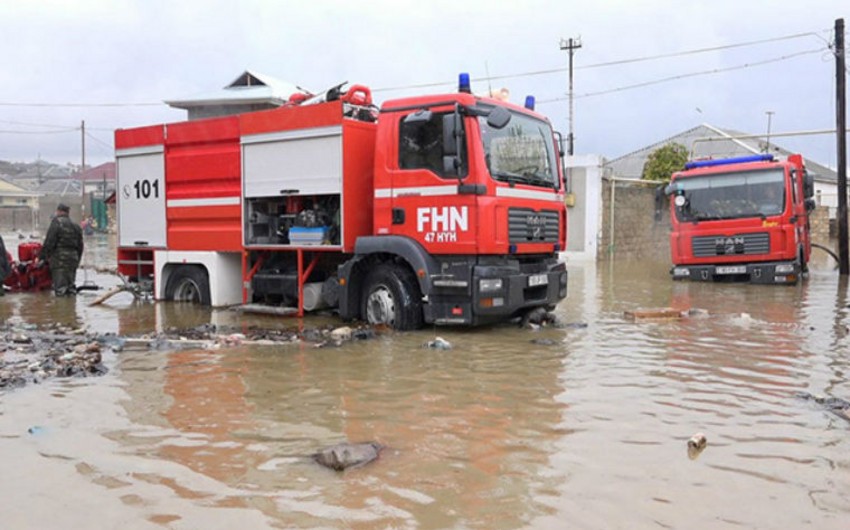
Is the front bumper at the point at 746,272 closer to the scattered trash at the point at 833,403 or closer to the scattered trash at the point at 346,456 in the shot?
the scattered trash at the point at 833,403

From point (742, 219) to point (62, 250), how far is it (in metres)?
12.7

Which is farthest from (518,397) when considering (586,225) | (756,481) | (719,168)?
(586,225)

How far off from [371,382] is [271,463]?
77.8 inches

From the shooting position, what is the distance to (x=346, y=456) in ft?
13.0

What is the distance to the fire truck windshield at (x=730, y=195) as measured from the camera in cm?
1430

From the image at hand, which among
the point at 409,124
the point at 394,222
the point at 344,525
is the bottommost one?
the point at 344,525

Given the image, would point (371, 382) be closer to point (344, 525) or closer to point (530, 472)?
point (530, 472)

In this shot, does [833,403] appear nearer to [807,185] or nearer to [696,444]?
[696,444]

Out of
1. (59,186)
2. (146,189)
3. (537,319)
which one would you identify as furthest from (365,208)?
(59,186)

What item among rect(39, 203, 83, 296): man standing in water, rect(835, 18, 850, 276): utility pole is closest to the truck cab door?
rect(39, 203, 83, 296): man standing in water

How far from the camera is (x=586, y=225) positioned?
71.8 ft

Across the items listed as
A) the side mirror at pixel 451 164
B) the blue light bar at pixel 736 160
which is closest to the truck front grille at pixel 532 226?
the side mirror at pixel 451 164

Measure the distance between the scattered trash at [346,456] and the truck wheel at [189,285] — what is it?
7.25 metres

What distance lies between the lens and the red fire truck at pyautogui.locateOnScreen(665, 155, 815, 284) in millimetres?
14148
